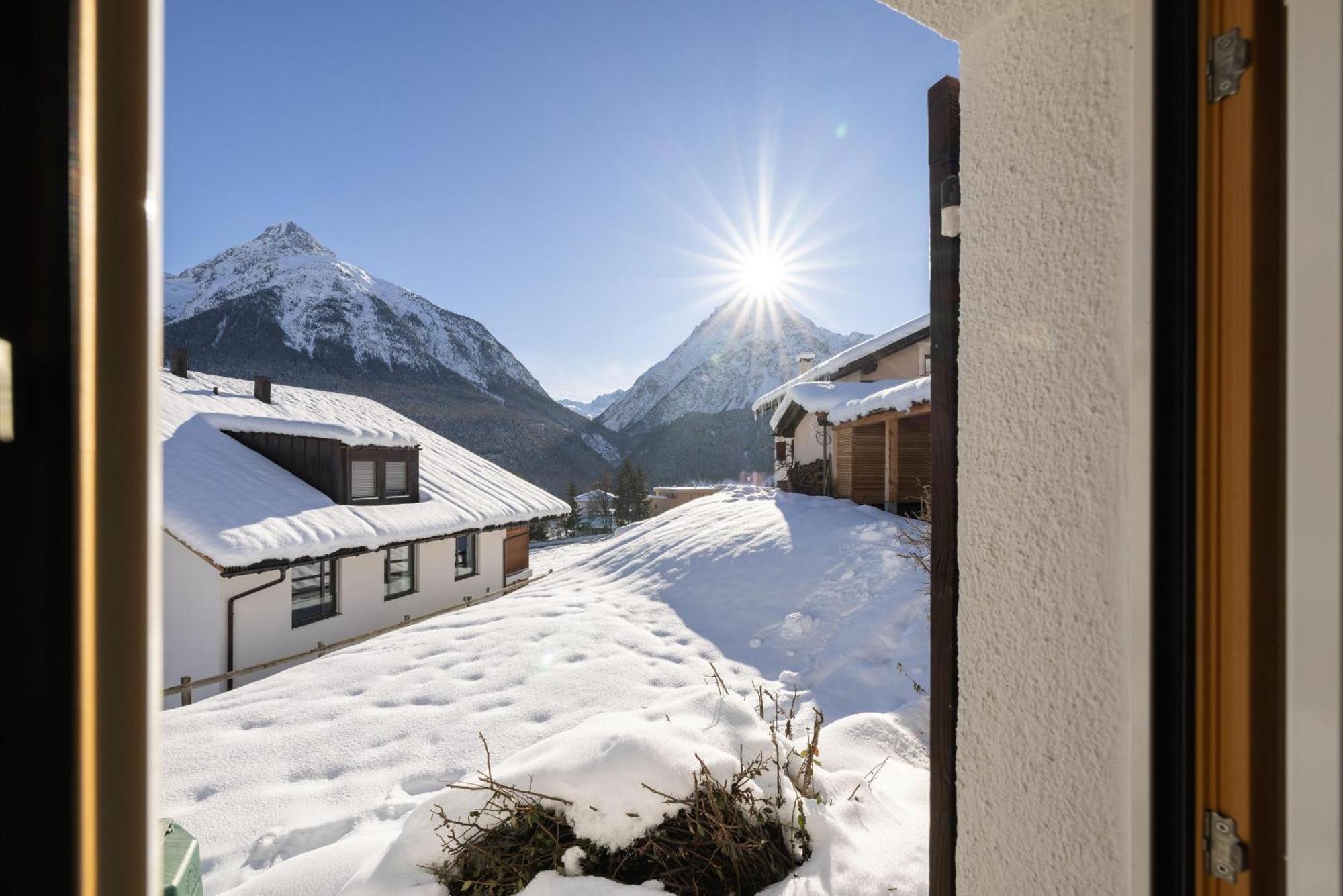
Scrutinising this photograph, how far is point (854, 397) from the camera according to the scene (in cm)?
1113

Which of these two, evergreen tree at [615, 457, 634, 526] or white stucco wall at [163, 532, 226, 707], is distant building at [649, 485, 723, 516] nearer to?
evergreen tree at [615, 457, 634, 526]

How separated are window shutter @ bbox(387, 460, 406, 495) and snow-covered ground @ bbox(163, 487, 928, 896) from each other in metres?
4.23

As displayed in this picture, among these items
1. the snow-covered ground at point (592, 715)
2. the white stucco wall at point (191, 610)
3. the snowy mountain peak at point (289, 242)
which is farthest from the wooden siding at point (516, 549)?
the snowy mountain peak at point (289, 242)

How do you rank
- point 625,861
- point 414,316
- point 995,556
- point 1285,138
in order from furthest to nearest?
point 414,316 → point 625,861 → point 995,556 → point 1285,138

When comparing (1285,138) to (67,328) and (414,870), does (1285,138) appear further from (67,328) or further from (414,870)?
(414,870)

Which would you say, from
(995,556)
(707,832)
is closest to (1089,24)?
(995,556)

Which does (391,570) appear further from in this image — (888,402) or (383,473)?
(888,402)

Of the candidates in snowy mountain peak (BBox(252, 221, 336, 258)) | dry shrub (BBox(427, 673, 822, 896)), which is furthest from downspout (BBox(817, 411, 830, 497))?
snowy mountain peak (BBox(252, 221, 336, 258))

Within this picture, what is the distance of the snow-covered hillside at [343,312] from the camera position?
65188 millimetres

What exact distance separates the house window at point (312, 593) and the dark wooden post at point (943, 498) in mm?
9668

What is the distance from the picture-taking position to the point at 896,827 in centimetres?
193

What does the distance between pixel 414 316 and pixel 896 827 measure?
300ft

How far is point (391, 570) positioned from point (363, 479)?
1.96 m

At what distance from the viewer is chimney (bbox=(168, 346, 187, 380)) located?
12280 mm
